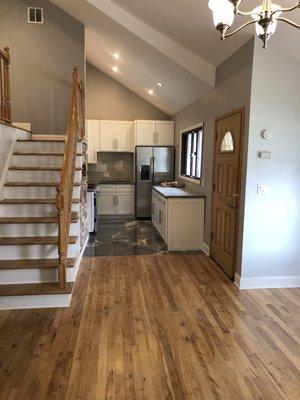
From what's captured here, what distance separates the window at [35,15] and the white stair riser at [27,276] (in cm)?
456

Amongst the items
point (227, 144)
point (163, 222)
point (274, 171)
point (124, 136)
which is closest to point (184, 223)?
point (163, 222)

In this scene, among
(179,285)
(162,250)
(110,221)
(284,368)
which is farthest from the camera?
(110,221)

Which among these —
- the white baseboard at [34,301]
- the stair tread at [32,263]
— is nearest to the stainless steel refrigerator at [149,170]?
Answer: the stair tread at [32,263]

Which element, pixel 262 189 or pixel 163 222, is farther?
pixel 163 222

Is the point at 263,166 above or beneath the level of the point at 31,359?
above

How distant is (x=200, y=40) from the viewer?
3707 mm

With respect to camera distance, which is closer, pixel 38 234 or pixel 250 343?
pixel 250 343

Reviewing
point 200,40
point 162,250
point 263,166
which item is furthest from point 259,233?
point 200,40

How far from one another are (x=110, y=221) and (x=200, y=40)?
450 cm

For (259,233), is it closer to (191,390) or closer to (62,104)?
(191,390)

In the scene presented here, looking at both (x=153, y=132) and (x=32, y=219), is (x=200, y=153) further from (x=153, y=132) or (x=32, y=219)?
(x=32, y=219)

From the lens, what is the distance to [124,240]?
545 centimetres

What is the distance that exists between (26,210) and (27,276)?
89 centimetres

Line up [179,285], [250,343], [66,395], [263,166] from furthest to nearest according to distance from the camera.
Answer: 1. [179,285]
2. [263,166]
3. [250,343]
4. [66,395]
